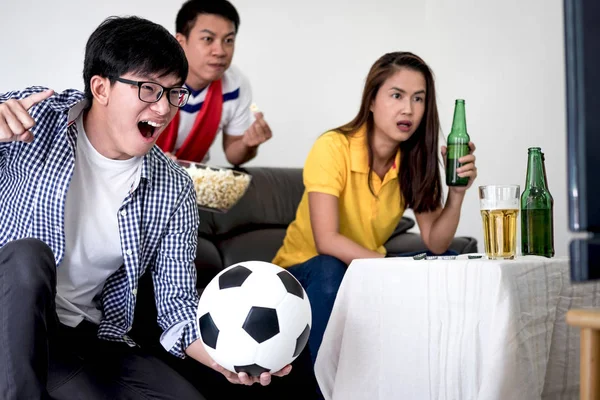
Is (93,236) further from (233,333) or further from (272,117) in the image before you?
(272,117)

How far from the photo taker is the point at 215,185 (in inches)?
99.6

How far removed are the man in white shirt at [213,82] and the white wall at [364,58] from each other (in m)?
0.49

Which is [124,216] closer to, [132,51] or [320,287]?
[132,51]

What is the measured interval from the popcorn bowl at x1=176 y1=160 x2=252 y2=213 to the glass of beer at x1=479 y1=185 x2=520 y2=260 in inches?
43.6

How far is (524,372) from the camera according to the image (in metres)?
1.44

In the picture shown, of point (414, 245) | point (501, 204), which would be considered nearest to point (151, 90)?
point (501, 204)

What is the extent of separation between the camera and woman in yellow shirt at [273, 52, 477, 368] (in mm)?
2264

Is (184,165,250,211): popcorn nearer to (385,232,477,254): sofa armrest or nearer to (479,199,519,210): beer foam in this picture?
(385,232,477,254): sofa armrest

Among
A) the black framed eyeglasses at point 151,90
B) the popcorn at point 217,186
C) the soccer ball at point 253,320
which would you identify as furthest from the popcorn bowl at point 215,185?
the soccer ball at point 253,320

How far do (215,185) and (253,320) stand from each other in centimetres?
119

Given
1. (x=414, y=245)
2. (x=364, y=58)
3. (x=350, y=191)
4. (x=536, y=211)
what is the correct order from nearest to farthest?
1. (x=536, y=211)
2. (x=350, y=191)
3. (x=414, y=245)
4. (x=364, y=58)

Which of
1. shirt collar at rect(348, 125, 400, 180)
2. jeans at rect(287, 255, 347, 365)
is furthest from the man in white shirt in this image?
jeans at rect(287, 255, 347, 365)

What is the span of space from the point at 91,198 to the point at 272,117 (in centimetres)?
207

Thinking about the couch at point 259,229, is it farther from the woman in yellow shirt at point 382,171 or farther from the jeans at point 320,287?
the jeans at point 320,287
